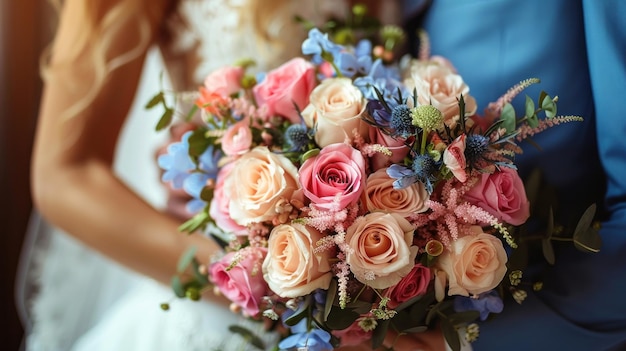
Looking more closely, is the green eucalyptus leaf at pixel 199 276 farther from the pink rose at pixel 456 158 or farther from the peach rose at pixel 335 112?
the pink rose at pixel 456 158

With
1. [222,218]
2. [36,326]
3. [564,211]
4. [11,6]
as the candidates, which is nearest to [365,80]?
[222,218]

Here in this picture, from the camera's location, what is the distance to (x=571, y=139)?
725 millimetres

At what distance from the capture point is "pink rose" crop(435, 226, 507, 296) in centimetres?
55

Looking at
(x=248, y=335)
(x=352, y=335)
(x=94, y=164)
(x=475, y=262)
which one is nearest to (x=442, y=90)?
(x=475, y=262)

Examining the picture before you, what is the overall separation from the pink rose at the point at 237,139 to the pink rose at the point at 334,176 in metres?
0.09

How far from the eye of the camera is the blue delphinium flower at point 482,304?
618 mm

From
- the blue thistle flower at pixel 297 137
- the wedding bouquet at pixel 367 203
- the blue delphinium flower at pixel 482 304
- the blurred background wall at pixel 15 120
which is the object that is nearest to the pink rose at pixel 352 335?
the wedding bouquet at pixel 367 203

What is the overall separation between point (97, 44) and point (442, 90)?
586 mm

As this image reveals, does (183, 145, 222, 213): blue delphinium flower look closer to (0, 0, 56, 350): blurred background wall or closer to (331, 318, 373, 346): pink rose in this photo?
(331, 318, 373, 346): pink rose

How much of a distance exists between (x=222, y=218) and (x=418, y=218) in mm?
216

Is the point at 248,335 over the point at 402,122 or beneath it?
beneath

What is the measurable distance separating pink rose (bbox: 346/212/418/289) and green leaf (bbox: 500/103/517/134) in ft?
0.53

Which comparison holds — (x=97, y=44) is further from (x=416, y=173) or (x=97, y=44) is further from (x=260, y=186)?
(x=416, y=173)

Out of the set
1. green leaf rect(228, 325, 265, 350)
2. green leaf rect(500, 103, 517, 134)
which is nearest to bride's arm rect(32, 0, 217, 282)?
green leaf rect(228, 325, 265, 350)
